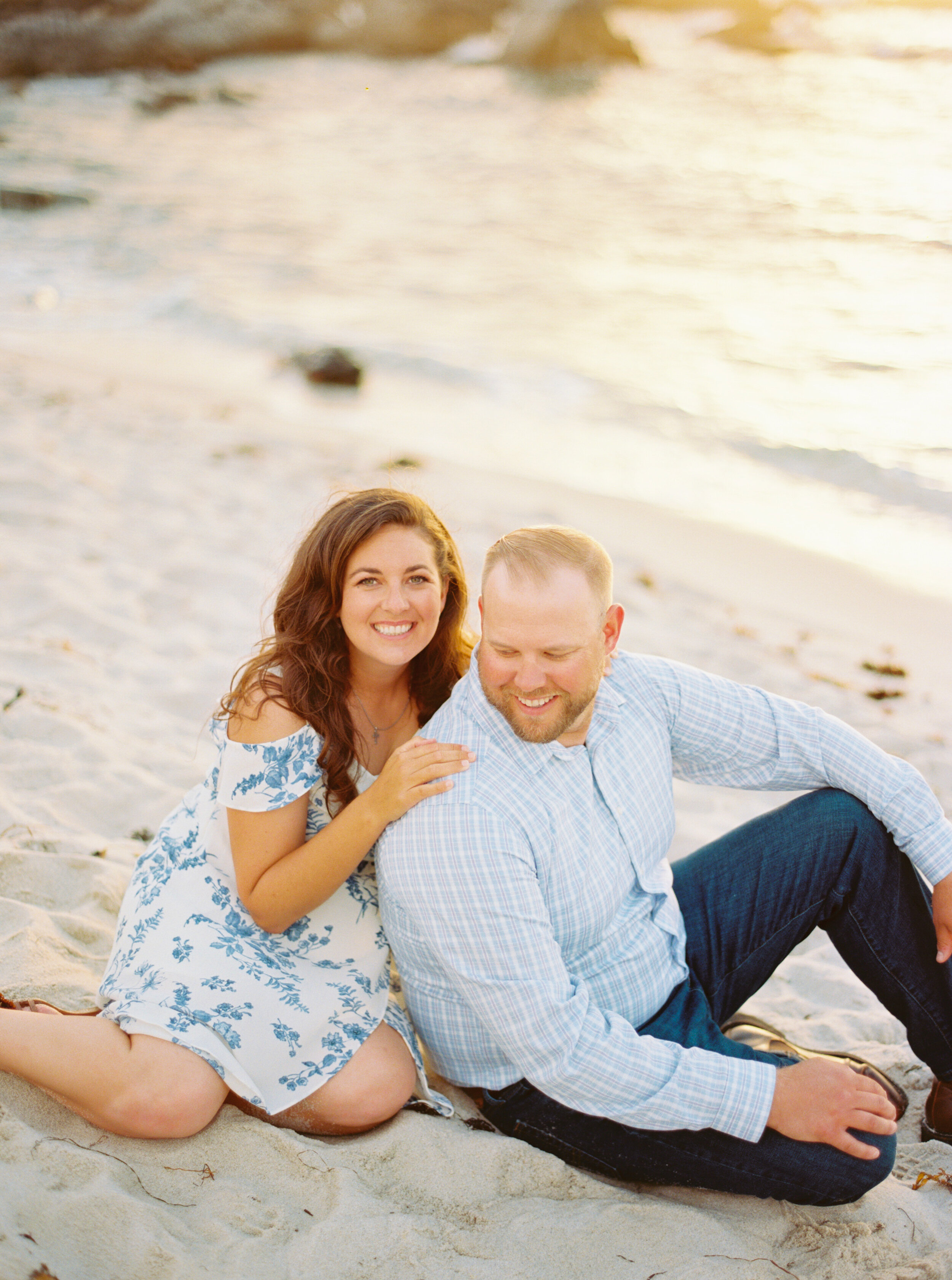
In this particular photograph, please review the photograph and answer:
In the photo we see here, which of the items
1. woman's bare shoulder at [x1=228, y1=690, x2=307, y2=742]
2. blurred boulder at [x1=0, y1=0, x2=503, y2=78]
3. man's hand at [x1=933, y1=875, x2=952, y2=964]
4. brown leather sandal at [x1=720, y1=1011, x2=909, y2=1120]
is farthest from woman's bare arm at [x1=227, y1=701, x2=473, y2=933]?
blurred boulder at [x1=0, y1=0, x2=503, y2=78]

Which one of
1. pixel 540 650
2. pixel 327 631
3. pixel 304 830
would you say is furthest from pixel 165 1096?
pixel 540 650

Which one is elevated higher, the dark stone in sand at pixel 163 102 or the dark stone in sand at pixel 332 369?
the dark stone in sand at pixel 163 102

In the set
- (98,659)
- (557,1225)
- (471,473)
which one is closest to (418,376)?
(471,473)

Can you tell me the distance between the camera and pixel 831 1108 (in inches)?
88.5

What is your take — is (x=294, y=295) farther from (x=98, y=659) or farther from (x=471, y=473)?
(x=98, y=659)

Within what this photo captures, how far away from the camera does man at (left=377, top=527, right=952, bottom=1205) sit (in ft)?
7.34

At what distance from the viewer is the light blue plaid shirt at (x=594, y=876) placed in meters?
2.22

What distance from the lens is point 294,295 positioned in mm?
13969

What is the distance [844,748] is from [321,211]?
18856 mm

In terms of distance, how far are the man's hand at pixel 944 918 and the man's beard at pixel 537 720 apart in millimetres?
1080

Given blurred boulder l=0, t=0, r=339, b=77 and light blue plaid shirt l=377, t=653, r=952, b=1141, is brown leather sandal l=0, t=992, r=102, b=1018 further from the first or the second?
blurred boulder l=0, t=0, r=339, b=77

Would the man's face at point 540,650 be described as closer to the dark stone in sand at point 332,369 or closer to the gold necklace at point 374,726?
the gold necklace at point 374,726

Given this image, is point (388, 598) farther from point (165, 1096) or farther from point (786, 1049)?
point (786, 1049)

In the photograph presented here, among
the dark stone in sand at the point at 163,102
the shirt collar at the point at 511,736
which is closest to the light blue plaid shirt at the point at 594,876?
the shirt collar at the point at 511,736
